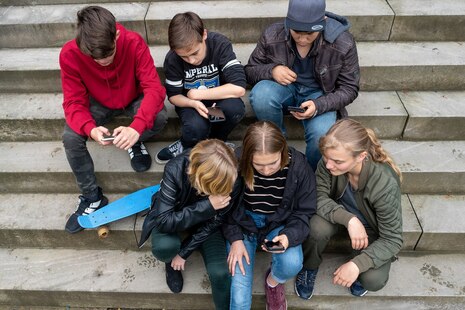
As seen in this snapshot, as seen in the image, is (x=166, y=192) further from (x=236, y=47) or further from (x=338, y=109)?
(x=236, y=47)

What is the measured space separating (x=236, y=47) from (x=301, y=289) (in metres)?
2.06

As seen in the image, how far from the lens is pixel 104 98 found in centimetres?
269

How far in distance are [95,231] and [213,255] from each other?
94cm

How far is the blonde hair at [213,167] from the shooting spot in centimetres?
197

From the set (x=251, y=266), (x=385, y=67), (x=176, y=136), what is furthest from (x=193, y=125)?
(x=385, y=67)

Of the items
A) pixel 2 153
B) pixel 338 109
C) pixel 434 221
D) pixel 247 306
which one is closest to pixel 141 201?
pixel 247 306

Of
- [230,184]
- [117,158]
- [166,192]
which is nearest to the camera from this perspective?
[230,184]

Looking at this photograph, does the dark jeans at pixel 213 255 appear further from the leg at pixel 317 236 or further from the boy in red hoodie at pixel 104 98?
the boy in red hoodie at pixel 104 98

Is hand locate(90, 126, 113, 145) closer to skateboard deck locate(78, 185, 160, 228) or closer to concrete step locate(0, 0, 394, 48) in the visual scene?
skateboard deck locate(78, 185, 160, 228)

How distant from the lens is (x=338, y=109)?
8.63ft

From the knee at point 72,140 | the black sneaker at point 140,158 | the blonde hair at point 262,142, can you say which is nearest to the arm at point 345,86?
the blonde hair at point 262,142

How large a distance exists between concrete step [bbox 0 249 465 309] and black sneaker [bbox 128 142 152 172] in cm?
64

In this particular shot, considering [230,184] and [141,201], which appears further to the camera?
[141,201]

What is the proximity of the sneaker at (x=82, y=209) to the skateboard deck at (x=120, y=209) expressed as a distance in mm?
66
